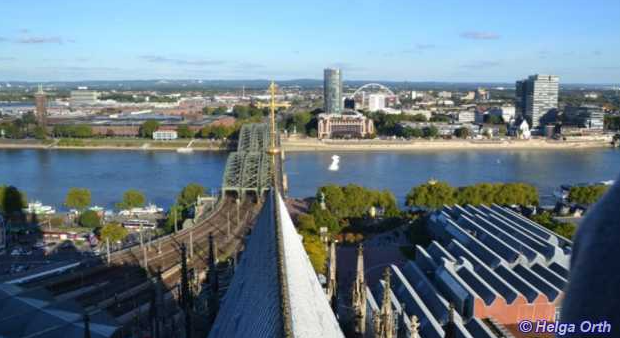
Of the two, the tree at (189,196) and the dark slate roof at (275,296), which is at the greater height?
the dark slate roof at (275,296)

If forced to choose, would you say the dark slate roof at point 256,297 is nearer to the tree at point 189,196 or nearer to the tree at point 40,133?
the tree at point 189,196

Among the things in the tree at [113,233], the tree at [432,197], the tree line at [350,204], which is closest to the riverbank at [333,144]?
the tree at [432,197]

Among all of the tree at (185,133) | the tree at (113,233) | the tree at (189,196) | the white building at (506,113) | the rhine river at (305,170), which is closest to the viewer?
the tree at (113,233)

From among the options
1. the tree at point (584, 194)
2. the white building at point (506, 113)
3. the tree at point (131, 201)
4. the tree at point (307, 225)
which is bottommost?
the tree at point (131, 201)

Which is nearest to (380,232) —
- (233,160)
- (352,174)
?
(233,160)

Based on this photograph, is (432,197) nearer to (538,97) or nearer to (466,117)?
(466,117)

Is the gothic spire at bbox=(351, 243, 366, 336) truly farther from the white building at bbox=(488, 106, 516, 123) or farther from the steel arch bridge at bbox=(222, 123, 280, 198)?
the white building at bbox=(488, 106, 516, 123)
